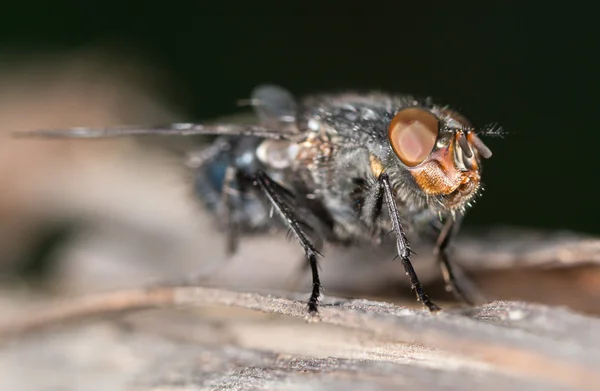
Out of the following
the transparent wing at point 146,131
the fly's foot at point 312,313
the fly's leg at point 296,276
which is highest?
the transparent wing at point 146,131

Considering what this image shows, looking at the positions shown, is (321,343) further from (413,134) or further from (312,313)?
(413,134)

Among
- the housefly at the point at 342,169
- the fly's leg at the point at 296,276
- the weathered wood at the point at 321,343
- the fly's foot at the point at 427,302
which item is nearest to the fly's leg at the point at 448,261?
the housefly at the point at 342,169

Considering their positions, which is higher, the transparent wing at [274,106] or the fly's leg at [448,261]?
the transparent wing at [274,106]

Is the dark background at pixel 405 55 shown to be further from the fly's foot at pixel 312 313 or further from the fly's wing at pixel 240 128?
the fly's foot at pixel 312 313

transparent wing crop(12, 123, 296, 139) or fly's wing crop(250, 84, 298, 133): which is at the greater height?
fly's wing crop(250, 84, 298, 133)

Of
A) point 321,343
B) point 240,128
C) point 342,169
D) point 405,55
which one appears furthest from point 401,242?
point 405,55

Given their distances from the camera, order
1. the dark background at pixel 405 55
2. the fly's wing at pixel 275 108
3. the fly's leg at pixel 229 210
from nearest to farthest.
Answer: the fly's wing at pixel 275 108, the fly's leg at pixel 229 210, the dark background at pixel 405 55

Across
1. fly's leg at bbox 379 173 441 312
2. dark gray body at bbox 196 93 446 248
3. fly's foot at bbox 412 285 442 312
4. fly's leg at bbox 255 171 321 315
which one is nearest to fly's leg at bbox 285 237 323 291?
dark gray body at bbox 196 93 446 248

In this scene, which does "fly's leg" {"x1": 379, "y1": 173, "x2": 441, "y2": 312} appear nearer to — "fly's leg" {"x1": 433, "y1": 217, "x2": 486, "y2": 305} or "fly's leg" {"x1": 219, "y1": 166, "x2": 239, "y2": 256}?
"fly's leg" {"x1": 433, "y1": 217, "x2": 486, "y2": 305}

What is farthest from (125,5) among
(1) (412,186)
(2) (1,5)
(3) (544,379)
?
(3) (544,379)
